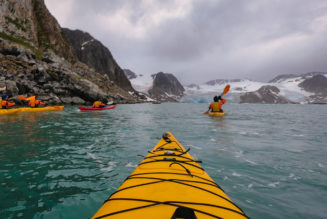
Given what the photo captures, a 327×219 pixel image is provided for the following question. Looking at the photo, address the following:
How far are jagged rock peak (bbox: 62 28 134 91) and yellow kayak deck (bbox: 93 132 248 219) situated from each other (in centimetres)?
15502

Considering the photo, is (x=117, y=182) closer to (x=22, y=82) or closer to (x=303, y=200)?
(x=303, y=200)

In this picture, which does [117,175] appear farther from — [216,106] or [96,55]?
[96,55]

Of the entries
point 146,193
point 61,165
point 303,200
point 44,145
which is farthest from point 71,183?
point 303,200

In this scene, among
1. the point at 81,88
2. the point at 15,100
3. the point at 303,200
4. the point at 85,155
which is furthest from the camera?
the point at 81,88

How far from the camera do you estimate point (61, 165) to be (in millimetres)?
5066

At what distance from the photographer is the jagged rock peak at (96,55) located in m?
147

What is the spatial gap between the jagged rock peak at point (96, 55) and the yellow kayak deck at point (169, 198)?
155023 millimetres

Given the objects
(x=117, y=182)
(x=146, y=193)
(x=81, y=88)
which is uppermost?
(x=81, y=88)

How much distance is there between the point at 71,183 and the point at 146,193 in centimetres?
249

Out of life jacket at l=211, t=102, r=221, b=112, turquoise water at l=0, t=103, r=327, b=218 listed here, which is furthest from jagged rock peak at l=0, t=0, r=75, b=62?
turquoise water at l=0, t=103, r=327, b=218

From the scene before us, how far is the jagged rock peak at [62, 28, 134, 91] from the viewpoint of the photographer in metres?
147

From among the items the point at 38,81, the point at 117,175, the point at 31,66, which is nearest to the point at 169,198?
the point at 117,175

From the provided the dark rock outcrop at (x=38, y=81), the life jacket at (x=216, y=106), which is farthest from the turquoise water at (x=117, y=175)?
the dark rock outcrop at (x=38, y=81)

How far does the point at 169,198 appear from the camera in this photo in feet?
7.70
